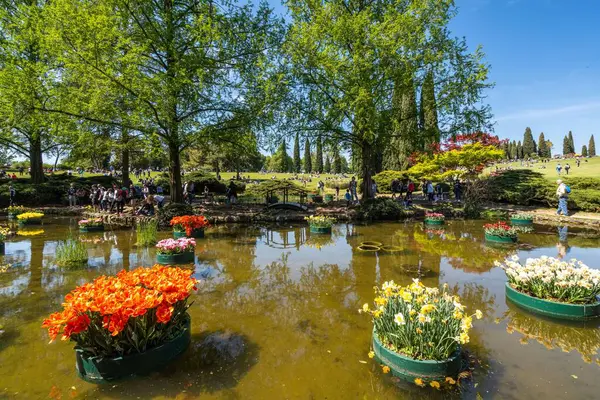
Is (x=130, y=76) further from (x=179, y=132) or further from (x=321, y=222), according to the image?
(x=321, y=222)

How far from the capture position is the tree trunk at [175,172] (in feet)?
49.6

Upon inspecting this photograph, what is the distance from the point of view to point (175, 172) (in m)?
15.3

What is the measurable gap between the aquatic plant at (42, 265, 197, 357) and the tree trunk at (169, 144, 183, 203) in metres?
12.1

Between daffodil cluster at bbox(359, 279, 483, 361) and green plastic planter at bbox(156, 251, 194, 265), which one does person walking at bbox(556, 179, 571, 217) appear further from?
green plastic planter at bbox(156, 251, 194, 265)

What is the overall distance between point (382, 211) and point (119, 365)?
570 inches

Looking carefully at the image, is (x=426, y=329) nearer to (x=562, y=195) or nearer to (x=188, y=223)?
(x=188, y=223)

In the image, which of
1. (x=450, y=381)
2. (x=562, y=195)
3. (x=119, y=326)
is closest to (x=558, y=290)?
(x=450, y=381)

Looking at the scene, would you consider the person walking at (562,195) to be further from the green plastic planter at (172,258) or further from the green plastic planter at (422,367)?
the green plastic planter at (172,258)

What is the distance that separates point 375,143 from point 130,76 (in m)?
13.0

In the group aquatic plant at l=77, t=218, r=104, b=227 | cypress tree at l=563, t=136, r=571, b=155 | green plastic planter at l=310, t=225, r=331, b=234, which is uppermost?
cypress tree at l=563, t=136, r=571, b=155

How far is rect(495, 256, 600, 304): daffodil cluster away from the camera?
4.96m

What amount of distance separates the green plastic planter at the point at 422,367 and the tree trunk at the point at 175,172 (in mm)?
13783

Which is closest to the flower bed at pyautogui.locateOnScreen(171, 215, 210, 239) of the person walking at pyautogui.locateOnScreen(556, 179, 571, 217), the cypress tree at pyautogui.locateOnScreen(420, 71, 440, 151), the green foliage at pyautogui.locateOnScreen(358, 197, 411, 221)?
the green foliage at pyautogui.locateOnScreen(358, 197, 411, 221)

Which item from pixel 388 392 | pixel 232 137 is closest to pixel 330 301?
pixel 388 392
